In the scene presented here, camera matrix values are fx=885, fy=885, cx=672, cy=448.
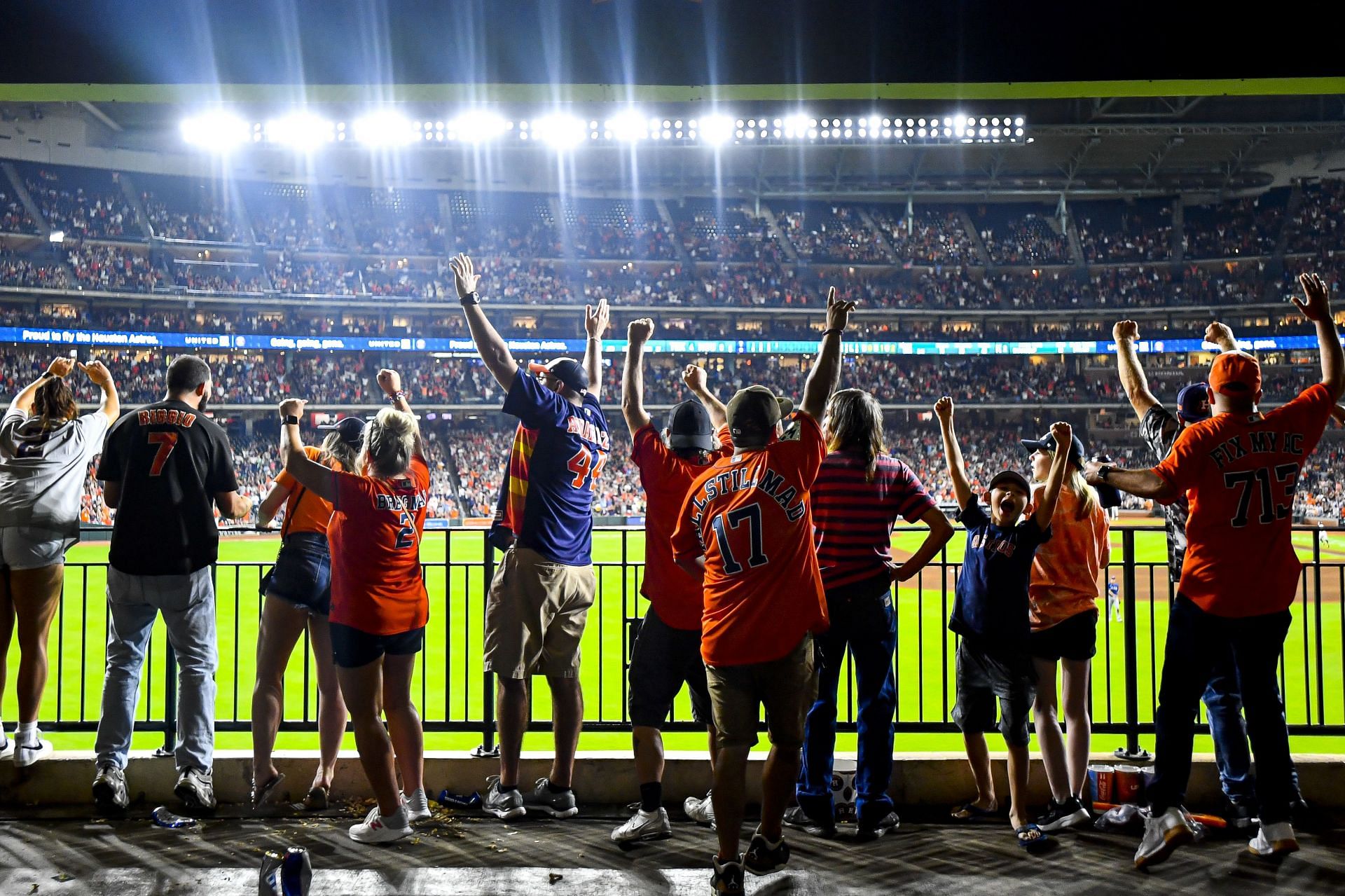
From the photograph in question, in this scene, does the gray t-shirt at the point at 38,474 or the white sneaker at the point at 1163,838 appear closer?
the white sneaker at the point at 1163,838

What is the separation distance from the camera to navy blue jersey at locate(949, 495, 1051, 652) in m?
4.21

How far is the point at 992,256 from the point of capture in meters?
44.6

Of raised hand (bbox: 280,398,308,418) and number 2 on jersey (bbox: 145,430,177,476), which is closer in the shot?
raised hand (bbox: 280,398,308,418)

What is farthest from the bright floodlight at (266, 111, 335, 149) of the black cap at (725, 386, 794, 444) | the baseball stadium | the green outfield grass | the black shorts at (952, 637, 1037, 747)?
the black shorts at (952, 637, 1037, 747)

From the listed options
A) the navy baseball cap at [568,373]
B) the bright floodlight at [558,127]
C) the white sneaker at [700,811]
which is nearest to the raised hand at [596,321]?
the navy baseball cap at [568,373]

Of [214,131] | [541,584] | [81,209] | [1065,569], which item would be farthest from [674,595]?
[81,209]

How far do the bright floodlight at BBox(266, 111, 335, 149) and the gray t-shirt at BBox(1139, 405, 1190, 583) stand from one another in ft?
106

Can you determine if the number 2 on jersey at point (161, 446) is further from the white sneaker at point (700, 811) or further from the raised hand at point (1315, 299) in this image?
the raised hand at point (1315, 299)

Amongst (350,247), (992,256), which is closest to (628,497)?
(350,247)

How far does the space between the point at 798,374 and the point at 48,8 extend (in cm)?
3970

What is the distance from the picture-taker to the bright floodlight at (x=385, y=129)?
105 feet

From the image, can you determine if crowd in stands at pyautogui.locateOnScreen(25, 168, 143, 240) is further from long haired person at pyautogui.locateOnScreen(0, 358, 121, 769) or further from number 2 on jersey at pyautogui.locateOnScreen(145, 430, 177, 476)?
number 2 on jersey at pyautogui.locateOnScreen(145, 430, 177, 476)

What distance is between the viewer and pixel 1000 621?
4219mm

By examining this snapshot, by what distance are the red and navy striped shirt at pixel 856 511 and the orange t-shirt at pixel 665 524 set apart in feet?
1.86
